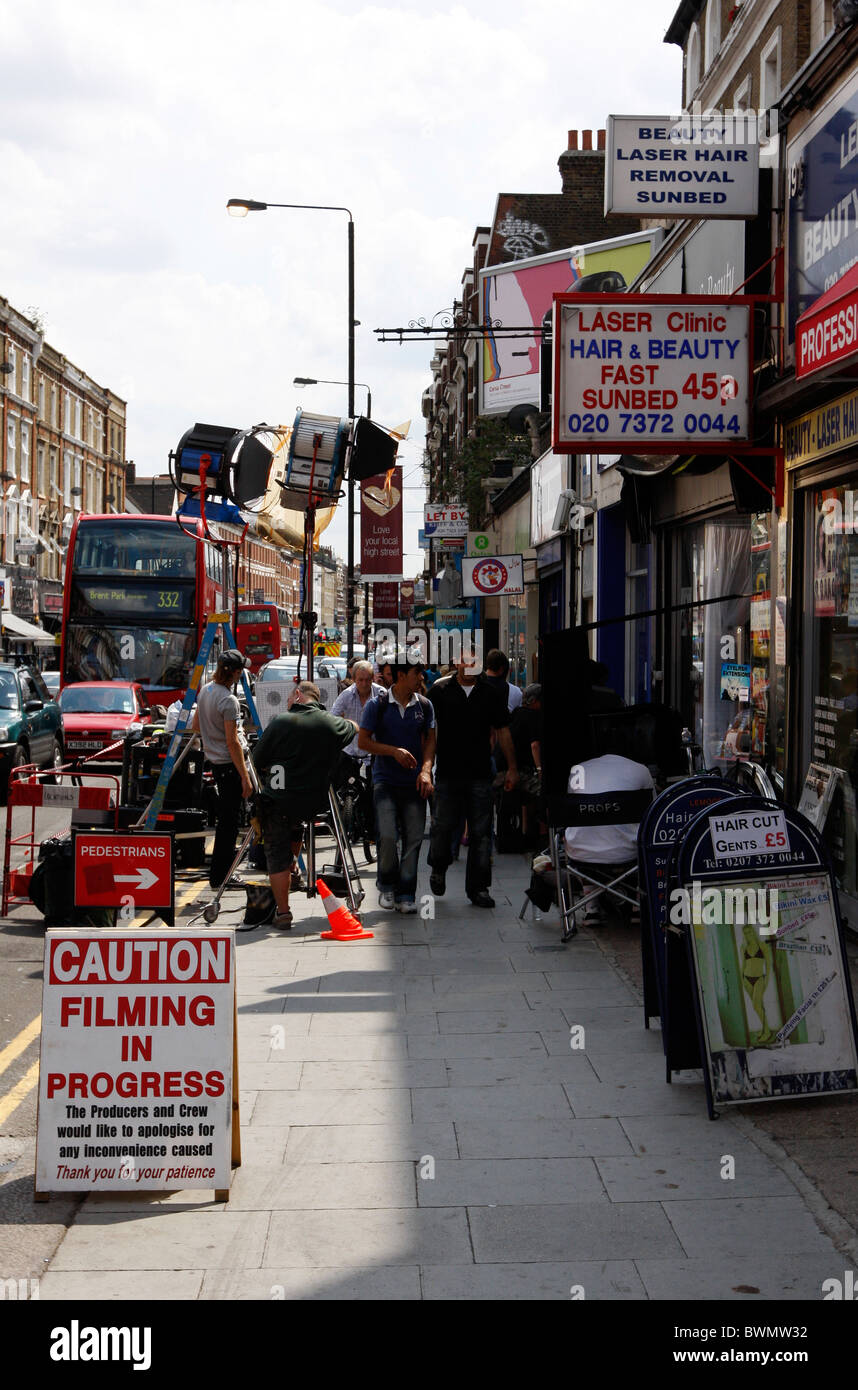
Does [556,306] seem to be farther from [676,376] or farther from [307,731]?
[307,731]

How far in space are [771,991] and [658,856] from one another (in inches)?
40.4

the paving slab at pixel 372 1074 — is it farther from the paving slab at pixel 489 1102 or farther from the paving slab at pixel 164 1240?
the paving slab at pixel 164 1240

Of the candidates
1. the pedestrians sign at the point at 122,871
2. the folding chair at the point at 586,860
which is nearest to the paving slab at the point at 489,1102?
the pedestrians sign at the point at 122,871

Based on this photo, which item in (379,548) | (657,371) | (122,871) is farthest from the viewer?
(379,548)

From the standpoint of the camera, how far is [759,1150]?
527 cm

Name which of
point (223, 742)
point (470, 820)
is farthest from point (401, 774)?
point (223, 742)

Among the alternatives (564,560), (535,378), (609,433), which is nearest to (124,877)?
(609,433)

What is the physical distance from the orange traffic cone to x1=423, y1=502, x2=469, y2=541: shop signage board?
87.5 feet

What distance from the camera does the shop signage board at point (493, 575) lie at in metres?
22.2

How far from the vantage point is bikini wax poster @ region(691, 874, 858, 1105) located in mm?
5605

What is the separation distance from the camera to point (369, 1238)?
4453 millimetres

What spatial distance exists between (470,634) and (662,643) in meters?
10.2

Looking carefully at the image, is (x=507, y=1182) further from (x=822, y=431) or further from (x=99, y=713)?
(x=99, y=713)

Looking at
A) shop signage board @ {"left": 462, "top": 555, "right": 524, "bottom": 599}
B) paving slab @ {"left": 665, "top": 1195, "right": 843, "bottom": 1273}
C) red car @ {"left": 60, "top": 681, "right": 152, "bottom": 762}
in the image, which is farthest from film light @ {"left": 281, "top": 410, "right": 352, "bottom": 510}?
shop signage board @ {"left": 462, "top": 555, "right": 524, "bottom": 599}
